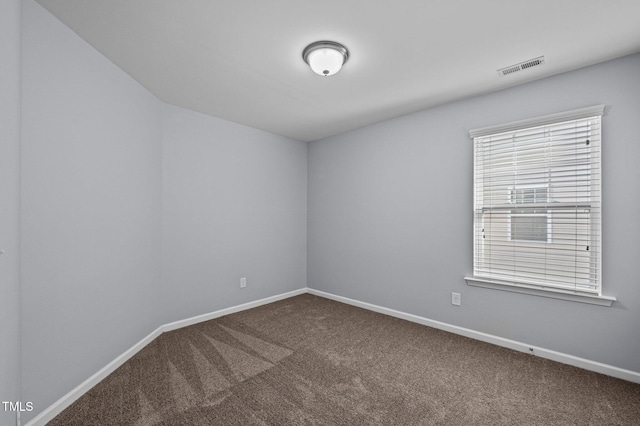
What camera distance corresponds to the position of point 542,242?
98.6 inches

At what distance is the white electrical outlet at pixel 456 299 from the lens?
116 inches

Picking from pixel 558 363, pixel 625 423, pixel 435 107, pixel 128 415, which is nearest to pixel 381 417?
pixel 625 423

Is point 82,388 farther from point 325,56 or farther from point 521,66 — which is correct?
Result: point 521,66

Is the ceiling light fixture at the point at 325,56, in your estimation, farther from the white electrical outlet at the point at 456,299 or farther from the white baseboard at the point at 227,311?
the white baseboard at the point at 227,311

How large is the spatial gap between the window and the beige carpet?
731mm

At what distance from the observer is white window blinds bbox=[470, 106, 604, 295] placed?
7.40ft

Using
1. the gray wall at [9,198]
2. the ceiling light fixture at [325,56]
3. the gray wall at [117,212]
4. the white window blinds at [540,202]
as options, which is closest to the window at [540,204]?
the white window blinds at [540,202]

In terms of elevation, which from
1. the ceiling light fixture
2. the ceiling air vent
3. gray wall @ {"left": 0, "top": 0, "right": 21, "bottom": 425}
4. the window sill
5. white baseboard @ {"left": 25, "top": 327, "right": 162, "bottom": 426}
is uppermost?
the ceiling air vent

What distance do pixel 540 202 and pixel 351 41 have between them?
2177 mm

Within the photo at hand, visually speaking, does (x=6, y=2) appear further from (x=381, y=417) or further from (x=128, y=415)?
(x=381, y=417)

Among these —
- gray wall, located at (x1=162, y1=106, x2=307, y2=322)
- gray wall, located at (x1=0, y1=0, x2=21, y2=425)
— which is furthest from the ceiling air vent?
gray wall, located at (x1=0, y1=0, x2=21, y2=425)

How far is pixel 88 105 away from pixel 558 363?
4.33 metres

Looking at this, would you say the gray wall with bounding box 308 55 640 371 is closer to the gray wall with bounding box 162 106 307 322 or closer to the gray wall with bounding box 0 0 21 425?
the gray wall with bounding box 162 106 307 322

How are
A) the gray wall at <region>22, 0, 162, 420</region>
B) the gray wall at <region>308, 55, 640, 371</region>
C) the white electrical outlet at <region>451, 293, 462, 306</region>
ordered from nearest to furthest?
the gray wall at <region>22, 0, 162, 420</region>, the gray wall at <region>308, 55, 640, 371</region>, the white electrical outlet at <region>451, 293, 462, 306</region>
